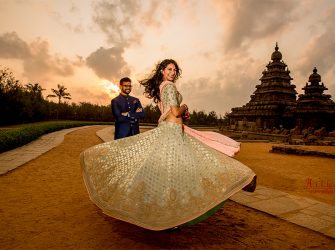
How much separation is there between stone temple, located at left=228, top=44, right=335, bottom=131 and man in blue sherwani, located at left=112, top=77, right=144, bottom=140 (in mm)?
20951

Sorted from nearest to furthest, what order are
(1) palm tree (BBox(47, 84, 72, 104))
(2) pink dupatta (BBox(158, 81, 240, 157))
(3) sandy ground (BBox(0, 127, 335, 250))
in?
(3) sandy ground (BBox(0, 127, 335, 250))
(2) pink dupatta (BBox(158, 81, 240, 157))
(1) palm tree (BBox(47, 84, 72, 104))

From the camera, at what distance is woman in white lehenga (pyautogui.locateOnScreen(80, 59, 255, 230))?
8.03 feet

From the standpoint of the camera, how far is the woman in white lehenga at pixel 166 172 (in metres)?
2.45

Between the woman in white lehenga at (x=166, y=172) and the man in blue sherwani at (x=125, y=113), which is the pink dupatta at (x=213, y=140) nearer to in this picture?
the woman in white lehenga at (x=166, y=172)

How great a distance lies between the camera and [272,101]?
2997cm

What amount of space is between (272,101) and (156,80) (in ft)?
97.6

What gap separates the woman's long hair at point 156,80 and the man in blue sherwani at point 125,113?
1787 millimetres

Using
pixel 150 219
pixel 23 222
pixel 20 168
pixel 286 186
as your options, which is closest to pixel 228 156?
pixel 150 219

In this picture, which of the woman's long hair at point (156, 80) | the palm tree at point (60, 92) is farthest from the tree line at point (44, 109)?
the woman's long hair at point (156, 80)

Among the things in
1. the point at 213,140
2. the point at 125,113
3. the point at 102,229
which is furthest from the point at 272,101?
the point at 102,229

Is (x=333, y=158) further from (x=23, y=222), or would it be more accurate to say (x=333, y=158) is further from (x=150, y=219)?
(x=23, y=222)

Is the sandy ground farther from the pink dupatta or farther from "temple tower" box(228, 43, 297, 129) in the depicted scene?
"temple tower" box(228, 43, 297, 129)

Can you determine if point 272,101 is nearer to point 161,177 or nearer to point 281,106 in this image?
point 281,106

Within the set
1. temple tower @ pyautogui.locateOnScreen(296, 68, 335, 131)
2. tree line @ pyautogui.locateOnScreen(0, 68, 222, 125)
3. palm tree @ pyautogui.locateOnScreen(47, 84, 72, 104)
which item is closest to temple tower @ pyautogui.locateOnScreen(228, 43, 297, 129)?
temple tower @ pyautogui.locateOnScreen(296, 68, 335, 131)
